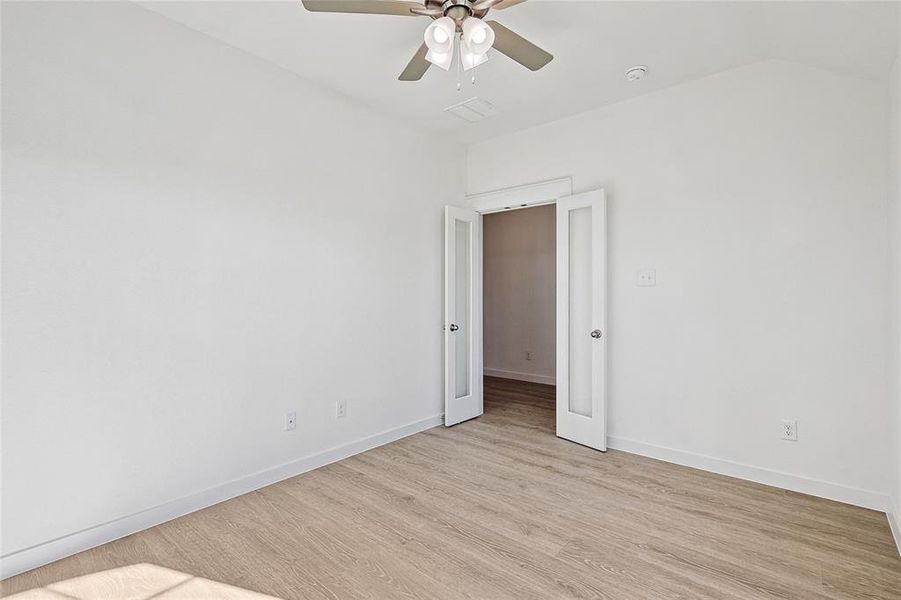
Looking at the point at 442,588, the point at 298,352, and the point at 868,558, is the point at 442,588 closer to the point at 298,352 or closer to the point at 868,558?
the point at 298,352

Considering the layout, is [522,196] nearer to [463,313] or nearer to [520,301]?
[463,313]

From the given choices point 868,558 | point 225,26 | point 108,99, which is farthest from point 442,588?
point 225,26

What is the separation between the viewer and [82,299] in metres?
2.11

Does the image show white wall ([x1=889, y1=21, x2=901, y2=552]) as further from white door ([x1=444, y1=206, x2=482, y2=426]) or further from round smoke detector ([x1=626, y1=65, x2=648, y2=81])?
white door ([x1=444, y1=206, x2=482, y2=426])

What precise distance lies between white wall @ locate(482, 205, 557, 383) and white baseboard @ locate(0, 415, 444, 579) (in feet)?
10.4

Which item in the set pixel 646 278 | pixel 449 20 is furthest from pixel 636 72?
pixel 449 20

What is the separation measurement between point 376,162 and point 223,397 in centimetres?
209

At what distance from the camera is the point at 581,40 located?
2572 mm

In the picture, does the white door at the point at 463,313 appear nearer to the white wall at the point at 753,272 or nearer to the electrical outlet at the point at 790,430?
the white wall at the point at 753,272

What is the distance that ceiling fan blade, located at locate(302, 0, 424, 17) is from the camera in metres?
1.74

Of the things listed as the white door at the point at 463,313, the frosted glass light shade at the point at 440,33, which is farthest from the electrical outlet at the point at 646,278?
the frosted glass light shade at the point at 440,33

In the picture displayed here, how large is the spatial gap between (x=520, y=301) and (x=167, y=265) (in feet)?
15.4

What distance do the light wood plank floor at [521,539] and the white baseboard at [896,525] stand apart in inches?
1.3

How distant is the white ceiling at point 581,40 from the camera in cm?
224
